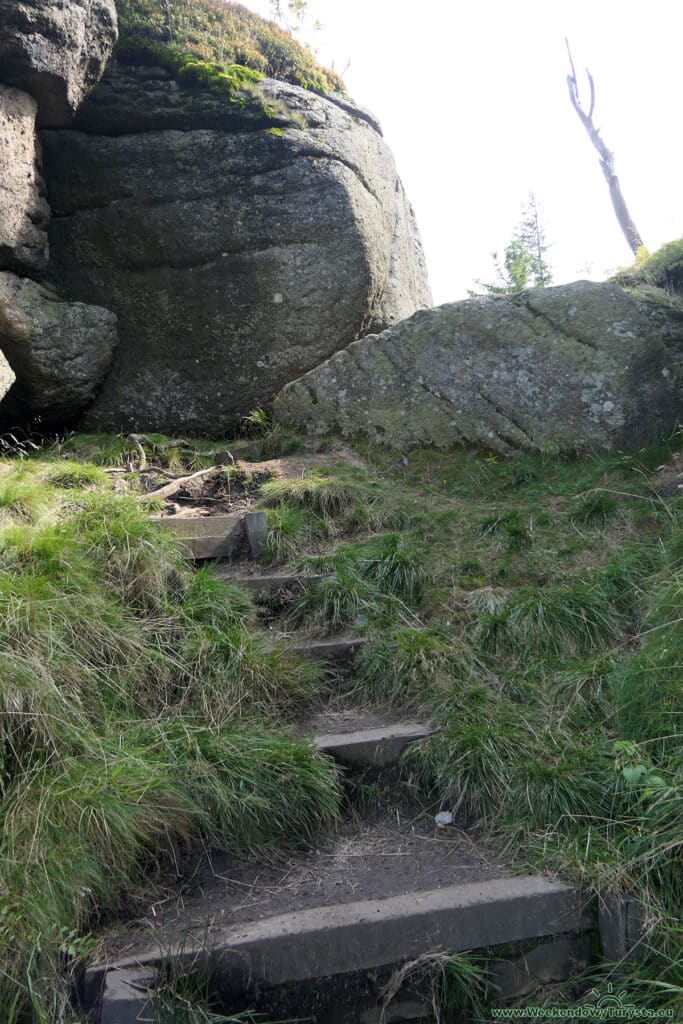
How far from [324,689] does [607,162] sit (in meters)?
15.7

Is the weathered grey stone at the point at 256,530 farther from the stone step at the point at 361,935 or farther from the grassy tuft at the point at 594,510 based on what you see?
the stone step at the point at 361,935

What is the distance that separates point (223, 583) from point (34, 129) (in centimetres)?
465

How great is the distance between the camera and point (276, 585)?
416 centimetres

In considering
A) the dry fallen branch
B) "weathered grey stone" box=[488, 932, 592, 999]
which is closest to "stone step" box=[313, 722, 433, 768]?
"weathered grey stone" box=[488, 932, 592, 999]

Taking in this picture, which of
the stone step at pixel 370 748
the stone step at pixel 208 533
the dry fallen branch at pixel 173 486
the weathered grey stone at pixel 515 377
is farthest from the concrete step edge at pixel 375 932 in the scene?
the weathered grey stone at pixel 515 377

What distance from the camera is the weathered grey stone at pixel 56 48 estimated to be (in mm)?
5617

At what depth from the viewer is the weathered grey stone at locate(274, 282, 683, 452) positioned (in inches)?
216

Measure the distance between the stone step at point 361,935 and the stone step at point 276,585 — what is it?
188cm

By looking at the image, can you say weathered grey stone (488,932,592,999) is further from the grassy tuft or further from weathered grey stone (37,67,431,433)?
weathered grey stone (37,67,431,433)

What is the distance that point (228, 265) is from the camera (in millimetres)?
6898

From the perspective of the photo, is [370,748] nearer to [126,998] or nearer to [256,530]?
[126,998]

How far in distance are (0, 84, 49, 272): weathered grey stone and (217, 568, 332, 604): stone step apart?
142 inches

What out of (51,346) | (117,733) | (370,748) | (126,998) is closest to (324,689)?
(370,748)

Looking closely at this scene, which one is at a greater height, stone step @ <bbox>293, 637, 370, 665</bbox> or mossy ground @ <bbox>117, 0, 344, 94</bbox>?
mossy ground @ <bbox>117, 0, 344, 94</bbox>
